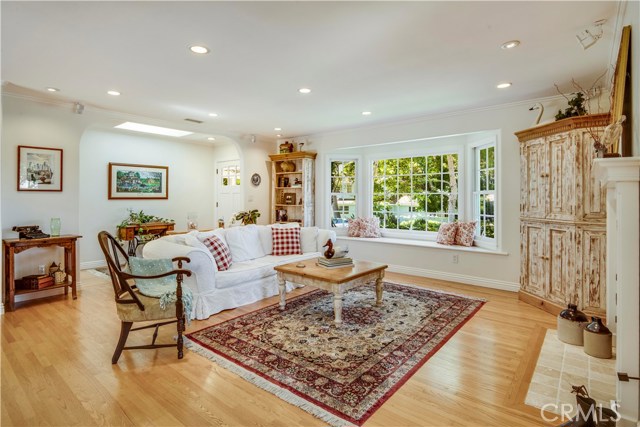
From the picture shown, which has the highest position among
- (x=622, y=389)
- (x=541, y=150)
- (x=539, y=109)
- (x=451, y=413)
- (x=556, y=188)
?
(x=539, y=109)

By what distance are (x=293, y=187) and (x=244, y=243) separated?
7.71 ft

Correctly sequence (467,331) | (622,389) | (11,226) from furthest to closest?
1. (11,226)
2. (467,331)
3. (622,389)

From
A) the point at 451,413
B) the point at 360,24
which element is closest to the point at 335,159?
the point at 360,24

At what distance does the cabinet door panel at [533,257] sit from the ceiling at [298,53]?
1.62 metres

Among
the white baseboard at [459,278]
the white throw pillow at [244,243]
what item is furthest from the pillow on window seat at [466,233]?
the white throw pillow at [244,243]

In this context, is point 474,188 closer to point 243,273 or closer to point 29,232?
point 243,273

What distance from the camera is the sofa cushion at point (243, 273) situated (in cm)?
356

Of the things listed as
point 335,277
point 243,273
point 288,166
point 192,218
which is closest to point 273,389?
point 335,277

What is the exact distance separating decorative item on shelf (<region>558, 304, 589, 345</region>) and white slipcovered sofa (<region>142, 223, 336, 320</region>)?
2916mm

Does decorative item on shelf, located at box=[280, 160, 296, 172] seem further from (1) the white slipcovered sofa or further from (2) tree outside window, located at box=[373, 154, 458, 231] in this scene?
(1) the white slipcovered sofa

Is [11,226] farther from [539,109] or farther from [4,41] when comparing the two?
[539,109]

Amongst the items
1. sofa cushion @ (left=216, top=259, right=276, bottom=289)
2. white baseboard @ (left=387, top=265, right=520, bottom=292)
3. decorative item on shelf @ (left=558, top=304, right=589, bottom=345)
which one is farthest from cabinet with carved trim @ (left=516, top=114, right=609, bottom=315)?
sofa cushion @ (left=216, top=259, right=276, bottom=289)

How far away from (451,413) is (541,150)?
3.12 metres

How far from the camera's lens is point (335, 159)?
629 centimetres
